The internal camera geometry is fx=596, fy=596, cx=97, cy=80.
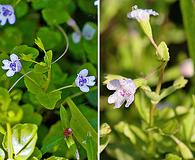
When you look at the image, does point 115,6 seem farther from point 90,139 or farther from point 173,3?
point 90,139

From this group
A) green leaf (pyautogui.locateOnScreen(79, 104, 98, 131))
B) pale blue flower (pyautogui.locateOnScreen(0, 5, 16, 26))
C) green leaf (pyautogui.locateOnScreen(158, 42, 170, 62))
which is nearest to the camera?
green leaf (pyautogui.locateOnScreen(158, 42, 170, 62))

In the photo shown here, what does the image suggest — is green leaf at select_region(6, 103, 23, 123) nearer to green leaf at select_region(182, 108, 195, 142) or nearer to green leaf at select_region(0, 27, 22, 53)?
green leaf at select_region(0, 27, 22, 53)

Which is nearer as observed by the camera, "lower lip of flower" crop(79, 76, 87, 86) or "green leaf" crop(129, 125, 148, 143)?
"lower lip of flower" crop(79, 76, 87, 86)

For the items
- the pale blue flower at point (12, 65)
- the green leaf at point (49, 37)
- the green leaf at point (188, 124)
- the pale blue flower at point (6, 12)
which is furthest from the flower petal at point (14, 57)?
the green leaf at point (188, 124)

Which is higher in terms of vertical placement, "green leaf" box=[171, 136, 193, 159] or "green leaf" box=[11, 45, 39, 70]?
"green leaf" box=[11, 45, 39, 70]

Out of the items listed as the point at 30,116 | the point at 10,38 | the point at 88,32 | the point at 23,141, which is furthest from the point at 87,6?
the point at 23,141

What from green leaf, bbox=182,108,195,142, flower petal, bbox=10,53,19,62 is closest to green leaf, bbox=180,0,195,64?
green leaf, bbox=182,108,195,142
